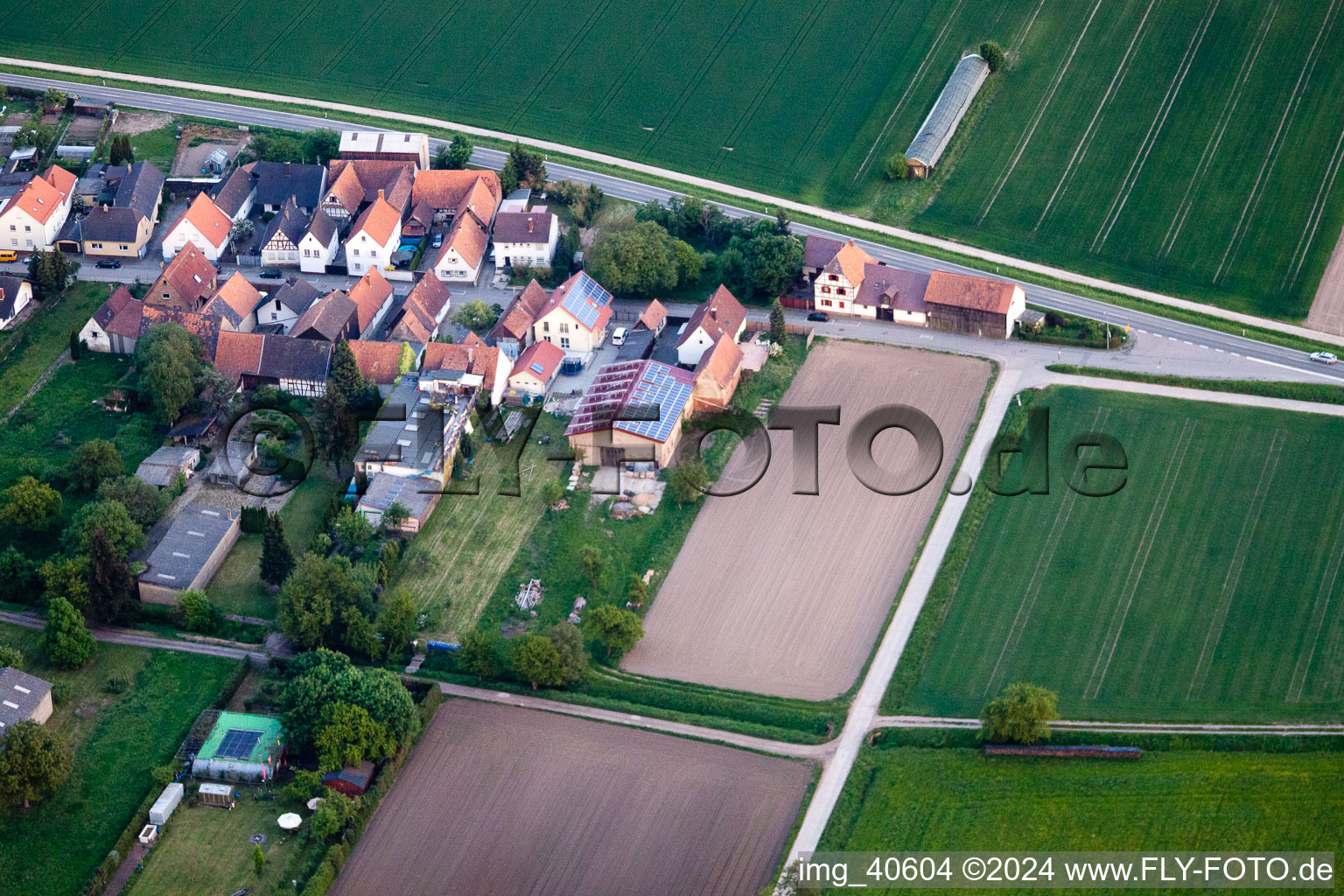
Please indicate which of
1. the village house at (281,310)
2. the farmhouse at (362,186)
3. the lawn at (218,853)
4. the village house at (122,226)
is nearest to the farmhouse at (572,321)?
the village house at (281,310)

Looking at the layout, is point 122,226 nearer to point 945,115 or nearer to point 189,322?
point 189,322

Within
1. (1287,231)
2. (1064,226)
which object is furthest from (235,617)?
(1287,231)

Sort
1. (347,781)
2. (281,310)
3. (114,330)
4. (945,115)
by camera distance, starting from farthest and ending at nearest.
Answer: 1. (945,115)
2. (281,310)
3. (114,330)
4. (347,781)

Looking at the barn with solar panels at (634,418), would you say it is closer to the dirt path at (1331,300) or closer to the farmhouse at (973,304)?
the farmhouse at (973,304)

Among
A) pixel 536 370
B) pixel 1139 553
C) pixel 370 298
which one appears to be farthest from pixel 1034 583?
pixel 370 298

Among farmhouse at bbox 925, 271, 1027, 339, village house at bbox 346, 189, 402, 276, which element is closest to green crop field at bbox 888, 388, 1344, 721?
farmhouse at bbox 925, 271, 1027, 339

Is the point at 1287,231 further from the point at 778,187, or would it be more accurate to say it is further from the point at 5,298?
the point at 5,298

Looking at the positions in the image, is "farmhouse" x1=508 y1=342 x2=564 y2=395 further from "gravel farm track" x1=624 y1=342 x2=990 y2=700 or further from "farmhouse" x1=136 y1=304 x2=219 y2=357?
"farmhouse" x1=136 y1=304 x2=219 y2=357
